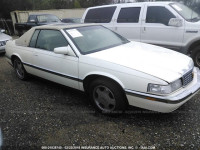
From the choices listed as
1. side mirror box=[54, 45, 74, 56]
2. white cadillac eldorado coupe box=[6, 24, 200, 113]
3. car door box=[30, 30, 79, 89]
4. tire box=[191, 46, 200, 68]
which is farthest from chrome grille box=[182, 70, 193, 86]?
tire box=[191, 46, 200, 68]

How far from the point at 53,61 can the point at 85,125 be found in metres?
1.36

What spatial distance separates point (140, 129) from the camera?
261 centimetres

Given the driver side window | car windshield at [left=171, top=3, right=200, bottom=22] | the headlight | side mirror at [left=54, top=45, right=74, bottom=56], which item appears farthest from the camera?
car windshield at [left=171, top=3, right=200, bottom=22]

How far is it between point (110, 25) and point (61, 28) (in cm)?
285

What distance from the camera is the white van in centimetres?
455

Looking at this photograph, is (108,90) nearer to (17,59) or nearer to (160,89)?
(160,89)

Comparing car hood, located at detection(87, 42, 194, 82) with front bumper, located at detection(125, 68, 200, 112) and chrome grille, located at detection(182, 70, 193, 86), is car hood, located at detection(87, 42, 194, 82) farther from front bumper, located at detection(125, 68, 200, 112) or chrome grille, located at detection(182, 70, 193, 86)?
front bumper, located at detection(125, 68, 200, 112)

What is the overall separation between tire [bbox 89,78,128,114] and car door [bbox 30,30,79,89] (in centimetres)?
40

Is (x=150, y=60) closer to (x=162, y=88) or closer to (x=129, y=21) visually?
(x=162, y=88)

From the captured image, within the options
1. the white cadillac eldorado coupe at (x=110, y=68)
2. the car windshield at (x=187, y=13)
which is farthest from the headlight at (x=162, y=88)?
the car windshield at (x=187, y=13)

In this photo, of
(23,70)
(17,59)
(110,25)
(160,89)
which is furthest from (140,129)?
(110,25)

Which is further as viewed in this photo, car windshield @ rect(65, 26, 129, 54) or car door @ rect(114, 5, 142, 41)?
car door @ rect(114, 5, 142, 41)

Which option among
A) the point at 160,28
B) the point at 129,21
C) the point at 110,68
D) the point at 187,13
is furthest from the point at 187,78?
the point at 129,21

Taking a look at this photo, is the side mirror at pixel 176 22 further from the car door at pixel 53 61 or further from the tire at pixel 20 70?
the tire at pixel 20 70
